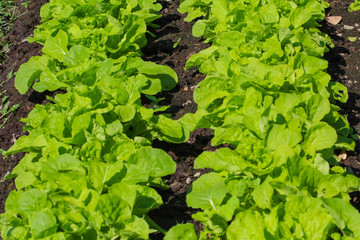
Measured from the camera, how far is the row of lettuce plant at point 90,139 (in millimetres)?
2680

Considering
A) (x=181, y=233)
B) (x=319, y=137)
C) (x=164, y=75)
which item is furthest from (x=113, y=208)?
(x=164, y=75)

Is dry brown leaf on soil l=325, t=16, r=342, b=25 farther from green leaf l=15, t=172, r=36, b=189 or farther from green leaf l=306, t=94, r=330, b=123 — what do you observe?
green leaf l=15, t=172, r=36, b=189

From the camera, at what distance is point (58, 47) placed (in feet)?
14.9

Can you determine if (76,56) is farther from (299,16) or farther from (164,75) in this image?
(299,16)

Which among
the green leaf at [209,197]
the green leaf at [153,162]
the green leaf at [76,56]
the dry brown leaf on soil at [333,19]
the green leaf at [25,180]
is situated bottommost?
the dry brown leaf on soil at [333,19]

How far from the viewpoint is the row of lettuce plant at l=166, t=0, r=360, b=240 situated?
2.55 metres

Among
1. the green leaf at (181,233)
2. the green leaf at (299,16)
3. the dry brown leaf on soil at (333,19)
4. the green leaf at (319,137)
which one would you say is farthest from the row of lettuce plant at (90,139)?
the dry brown leaf on soil at (333,19)

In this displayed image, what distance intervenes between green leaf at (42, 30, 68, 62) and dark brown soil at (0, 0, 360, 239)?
565mm

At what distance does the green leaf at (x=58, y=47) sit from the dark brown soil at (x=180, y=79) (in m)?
0.56

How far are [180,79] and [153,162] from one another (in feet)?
6.42

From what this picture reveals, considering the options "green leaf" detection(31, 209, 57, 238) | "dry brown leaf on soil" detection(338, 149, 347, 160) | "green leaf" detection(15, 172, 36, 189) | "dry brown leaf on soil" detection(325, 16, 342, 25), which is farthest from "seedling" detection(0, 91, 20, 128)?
"dry brown leaf on soil" detection(325, 16, 342, 25)

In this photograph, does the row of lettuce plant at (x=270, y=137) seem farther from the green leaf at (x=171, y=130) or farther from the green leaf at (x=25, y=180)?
the green leaf at (x=25, y=180)

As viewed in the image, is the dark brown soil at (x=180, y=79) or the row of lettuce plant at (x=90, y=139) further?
the dark brown soil at (x=180, y=79)

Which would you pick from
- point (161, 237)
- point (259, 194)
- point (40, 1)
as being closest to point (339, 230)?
point (259, 194)
